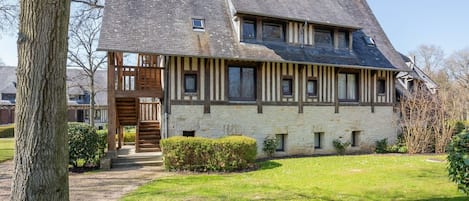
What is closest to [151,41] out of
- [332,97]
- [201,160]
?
[201,160]

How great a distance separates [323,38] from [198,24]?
19.2 feet

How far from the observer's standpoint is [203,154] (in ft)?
35.3

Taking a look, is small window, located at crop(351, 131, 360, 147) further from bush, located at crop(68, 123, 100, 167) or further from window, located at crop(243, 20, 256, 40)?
bush, located at crop(68, 123, 100, 167)

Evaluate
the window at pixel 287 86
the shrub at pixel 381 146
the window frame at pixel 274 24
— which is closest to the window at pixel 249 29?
the window frame at pixel 274 24

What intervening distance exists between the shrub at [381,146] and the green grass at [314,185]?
4999 mm

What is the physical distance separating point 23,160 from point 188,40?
9910 mm

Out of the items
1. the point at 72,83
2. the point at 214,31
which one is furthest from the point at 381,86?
the point at 72,83

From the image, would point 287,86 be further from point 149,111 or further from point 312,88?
point 149,111

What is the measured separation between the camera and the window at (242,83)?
13.7 metres

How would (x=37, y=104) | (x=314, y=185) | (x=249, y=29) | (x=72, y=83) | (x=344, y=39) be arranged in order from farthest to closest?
(x=72, y=83), (x=344, y=39), (x=249, y=29), (x=314, y=185), (x=37, y=104)

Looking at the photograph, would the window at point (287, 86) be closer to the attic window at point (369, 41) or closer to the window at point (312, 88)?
the window at point (312, 88)

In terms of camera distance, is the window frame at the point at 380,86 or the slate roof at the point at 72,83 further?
the slate roof at the point at 72,83

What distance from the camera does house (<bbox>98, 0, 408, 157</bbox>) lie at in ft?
41.0

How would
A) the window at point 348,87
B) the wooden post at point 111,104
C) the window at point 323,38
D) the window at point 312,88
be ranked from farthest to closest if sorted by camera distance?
the window at point 348,87
the window at point 323,38
the window at point 312,88
the wooden post at point 111,104
